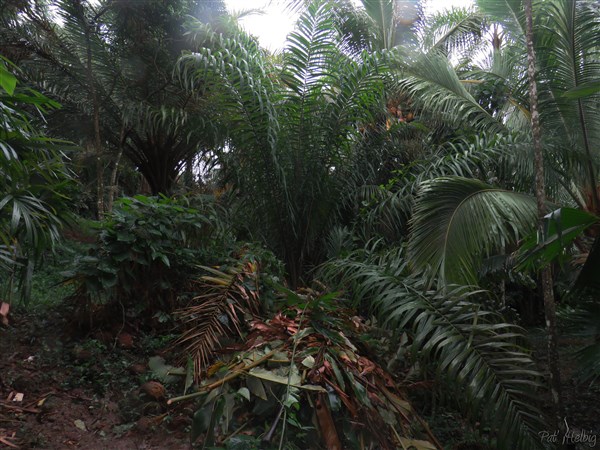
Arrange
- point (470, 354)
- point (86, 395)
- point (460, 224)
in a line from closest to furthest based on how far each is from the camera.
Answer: point (470, 354) → point (460, 224) → point (86, 395)

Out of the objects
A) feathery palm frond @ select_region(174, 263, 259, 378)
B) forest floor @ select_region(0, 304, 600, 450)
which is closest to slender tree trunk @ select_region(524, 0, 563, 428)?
forest floor @ select_region(0, 304, 600, 450)

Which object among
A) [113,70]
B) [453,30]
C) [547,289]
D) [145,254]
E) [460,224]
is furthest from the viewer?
[453,30]

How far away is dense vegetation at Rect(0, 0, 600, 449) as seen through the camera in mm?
2576

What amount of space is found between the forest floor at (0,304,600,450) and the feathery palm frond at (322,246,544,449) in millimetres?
581

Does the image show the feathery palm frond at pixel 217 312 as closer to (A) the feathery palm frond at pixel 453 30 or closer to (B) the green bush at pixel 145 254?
(B) the green bush at pixel 145 254

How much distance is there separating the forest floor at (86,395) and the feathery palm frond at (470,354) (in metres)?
0.58

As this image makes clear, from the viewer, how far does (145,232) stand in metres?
3.87

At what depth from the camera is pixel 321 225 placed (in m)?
5.07

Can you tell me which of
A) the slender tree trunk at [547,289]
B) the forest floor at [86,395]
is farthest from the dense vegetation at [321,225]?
the forest floor at [86,395]

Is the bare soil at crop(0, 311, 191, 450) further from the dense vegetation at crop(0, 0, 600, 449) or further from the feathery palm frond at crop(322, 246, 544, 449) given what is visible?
the feathery palm frond at crop(322, 246, 544, 449)

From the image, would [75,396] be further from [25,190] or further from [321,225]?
[321,225]

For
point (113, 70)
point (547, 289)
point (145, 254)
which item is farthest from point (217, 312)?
point (113, 70)

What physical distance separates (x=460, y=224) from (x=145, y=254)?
2422mm

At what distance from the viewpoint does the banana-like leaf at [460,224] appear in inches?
121
